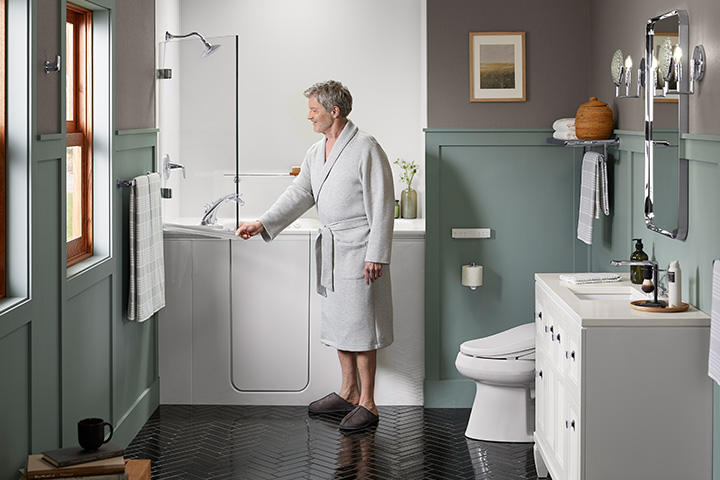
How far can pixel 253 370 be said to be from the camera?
193 inches

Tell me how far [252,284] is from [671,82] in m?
2.43

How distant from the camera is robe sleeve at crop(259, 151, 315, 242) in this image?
4.57 m

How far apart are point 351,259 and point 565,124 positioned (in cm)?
123

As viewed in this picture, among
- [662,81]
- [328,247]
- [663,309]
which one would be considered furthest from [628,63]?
[328,247]

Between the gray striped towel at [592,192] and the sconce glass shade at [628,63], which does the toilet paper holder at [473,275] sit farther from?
the sconce glass shade at [628,63]

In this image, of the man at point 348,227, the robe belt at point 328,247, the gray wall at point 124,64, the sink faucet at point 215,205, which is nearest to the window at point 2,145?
the gray wall at point 124,64

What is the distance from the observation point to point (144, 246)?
167 inches

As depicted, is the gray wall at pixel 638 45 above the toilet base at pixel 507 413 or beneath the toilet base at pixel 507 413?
above

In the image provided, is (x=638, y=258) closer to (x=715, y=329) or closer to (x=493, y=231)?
(x=715, y=329)

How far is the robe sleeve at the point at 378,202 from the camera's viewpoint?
4.36m

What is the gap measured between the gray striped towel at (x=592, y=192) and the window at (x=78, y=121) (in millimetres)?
2231

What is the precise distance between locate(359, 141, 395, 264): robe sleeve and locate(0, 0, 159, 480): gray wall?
1.09m

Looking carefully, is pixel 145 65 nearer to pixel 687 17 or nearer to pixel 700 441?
pixel 687 17

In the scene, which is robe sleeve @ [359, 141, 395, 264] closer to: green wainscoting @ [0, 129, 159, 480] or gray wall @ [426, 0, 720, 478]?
gray wall @ [426, 0, 720, 478]
